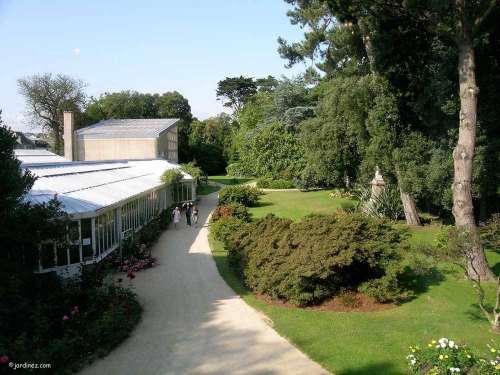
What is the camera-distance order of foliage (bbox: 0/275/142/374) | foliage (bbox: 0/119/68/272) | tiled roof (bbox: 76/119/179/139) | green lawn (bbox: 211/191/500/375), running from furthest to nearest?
tiled roof (bbox: 76/119/179/139)
foliage (bbox: 0/119/68/272)
green lawn (bbox: 211/191/500/375)
foliage (bbox: 0/275/142/374)

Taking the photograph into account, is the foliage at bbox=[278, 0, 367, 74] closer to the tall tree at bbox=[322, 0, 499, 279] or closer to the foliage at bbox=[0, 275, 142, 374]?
the tall tree at bbox=[322, 0, 499, 279]

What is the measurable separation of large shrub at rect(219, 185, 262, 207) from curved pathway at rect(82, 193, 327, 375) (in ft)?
58.4

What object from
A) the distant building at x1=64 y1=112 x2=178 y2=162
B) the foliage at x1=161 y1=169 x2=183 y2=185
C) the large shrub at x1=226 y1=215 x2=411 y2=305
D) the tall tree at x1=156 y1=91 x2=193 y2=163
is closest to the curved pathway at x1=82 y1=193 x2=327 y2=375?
the large shrub at x1=226 y1=215 x2=411 y2=305

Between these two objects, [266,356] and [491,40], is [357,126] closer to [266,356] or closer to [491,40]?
[491,40]

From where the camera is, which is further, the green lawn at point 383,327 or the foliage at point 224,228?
the foliage at point 224,228

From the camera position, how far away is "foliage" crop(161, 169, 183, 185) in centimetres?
2999

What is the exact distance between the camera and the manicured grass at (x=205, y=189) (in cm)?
A: 4503

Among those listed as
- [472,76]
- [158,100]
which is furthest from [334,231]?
[158,100]

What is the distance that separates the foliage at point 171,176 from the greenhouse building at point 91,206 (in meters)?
2.33

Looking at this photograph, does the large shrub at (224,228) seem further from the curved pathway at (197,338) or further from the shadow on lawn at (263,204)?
the shadow on lawn at (263,204)

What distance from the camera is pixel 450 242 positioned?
10547 mm

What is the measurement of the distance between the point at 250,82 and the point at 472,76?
78.1 metres

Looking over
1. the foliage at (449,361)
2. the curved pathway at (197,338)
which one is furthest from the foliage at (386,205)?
the foliage at (449,361)

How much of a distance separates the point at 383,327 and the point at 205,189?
127ft
